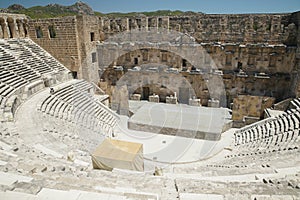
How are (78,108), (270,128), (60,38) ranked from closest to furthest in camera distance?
(270,128) < (78,108) < (60,38)

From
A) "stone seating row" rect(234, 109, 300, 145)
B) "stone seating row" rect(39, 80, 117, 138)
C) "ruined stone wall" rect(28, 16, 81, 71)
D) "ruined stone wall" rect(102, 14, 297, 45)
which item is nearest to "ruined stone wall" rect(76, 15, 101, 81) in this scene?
"ruined stone wall" rect(28, 16, 81, 71)

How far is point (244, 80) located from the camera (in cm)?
1334

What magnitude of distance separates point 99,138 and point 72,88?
16.1 ft

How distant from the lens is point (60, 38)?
1448 centimetres

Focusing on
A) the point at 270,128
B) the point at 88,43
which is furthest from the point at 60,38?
the point at 270,128

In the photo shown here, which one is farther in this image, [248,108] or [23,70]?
[23,70]

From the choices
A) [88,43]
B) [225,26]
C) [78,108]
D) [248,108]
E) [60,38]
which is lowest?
[248,108]

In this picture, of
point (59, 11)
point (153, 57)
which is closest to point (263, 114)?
point (153, 57)

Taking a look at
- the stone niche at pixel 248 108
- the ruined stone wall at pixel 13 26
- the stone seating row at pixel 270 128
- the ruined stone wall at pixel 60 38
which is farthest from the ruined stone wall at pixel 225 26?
the stone seating row at pixel 270 128

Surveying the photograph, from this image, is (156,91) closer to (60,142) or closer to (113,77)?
(113,77)

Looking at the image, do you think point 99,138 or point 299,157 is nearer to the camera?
point 299,157

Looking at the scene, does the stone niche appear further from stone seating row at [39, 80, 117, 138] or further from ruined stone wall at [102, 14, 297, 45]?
stone seating row at [39, 80, 117, 138]

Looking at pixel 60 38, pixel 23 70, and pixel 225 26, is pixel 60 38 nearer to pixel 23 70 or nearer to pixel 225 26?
pixel 23 70

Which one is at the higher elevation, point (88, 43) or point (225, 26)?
point (225, 26)
